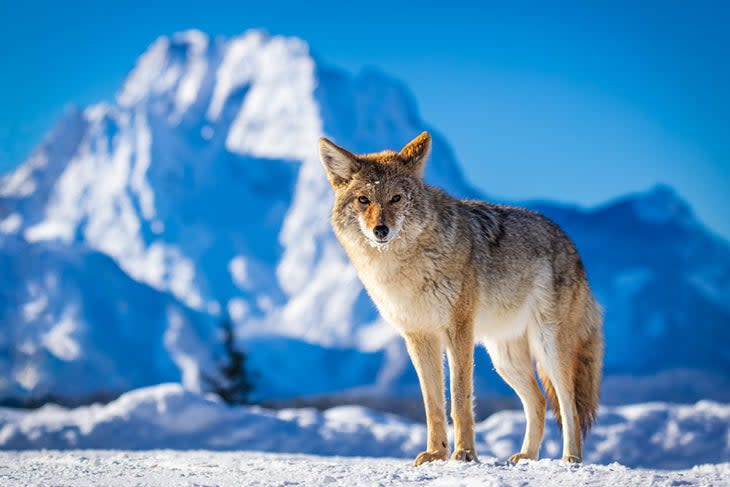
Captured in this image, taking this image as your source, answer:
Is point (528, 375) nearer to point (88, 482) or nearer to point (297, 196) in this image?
point (88, 482)

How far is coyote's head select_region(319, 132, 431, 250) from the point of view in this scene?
5.41 meters

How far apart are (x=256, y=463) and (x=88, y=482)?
5.49 feet

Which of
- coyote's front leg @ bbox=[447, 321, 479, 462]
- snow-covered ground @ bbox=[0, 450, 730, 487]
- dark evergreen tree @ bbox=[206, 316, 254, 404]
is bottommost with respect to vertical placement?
snow-covered ground @ bbox=[0, 450, 730, 487]

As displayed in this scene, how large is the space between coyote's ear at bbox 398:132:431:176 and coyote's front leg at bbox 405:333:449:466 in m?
1.37

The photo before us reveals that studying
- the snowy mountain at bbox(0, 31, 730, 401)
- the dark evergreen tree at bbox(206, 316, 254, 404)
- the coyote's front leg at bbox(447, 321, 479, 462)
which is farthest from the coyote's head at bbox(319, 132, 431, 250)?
the snowy mountain at bbox(0, 31, 730, 401)

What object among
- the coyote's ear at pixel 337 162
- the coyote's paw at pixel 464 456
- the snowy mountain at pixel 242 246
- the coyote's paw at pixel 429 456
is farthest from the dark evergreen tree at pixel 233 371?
the snowy mountain at pixel 242 246

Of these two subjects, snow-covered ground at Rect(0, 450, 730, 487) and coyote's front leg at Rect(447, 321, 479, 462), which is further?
coyote's front leg at Rect(447, 321, 479, 462)

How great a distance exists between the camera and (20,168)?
159 m

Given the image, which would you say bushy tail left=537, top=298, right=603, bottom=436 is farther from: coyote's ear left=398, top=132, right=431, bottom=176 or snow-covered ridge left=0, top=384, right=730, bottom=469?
snow-covered ridge left=0, top=384, right=730, bottom=469

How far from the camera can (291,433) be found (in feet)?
39.4

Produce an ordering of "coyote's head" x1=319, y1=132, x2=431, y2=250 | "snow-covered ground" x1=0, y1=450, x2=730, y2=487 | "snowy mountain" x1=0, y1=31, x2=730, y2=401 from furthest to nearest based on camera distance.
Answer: "snowy mountain" x1=0, y1=31, x2=730, y2=401 → "coyote's head" x1=319, y1=132, x2=431, y2=250 → "snow-covered ground" x1=0, y1=450, x2=730, y2=487

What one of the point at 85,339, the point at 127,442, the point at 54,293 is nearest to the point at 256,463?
the point at 127,442

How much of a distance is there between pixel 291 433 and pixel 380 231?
7.61 metres

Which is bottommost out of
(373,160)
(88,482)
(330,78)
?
(88,482)
